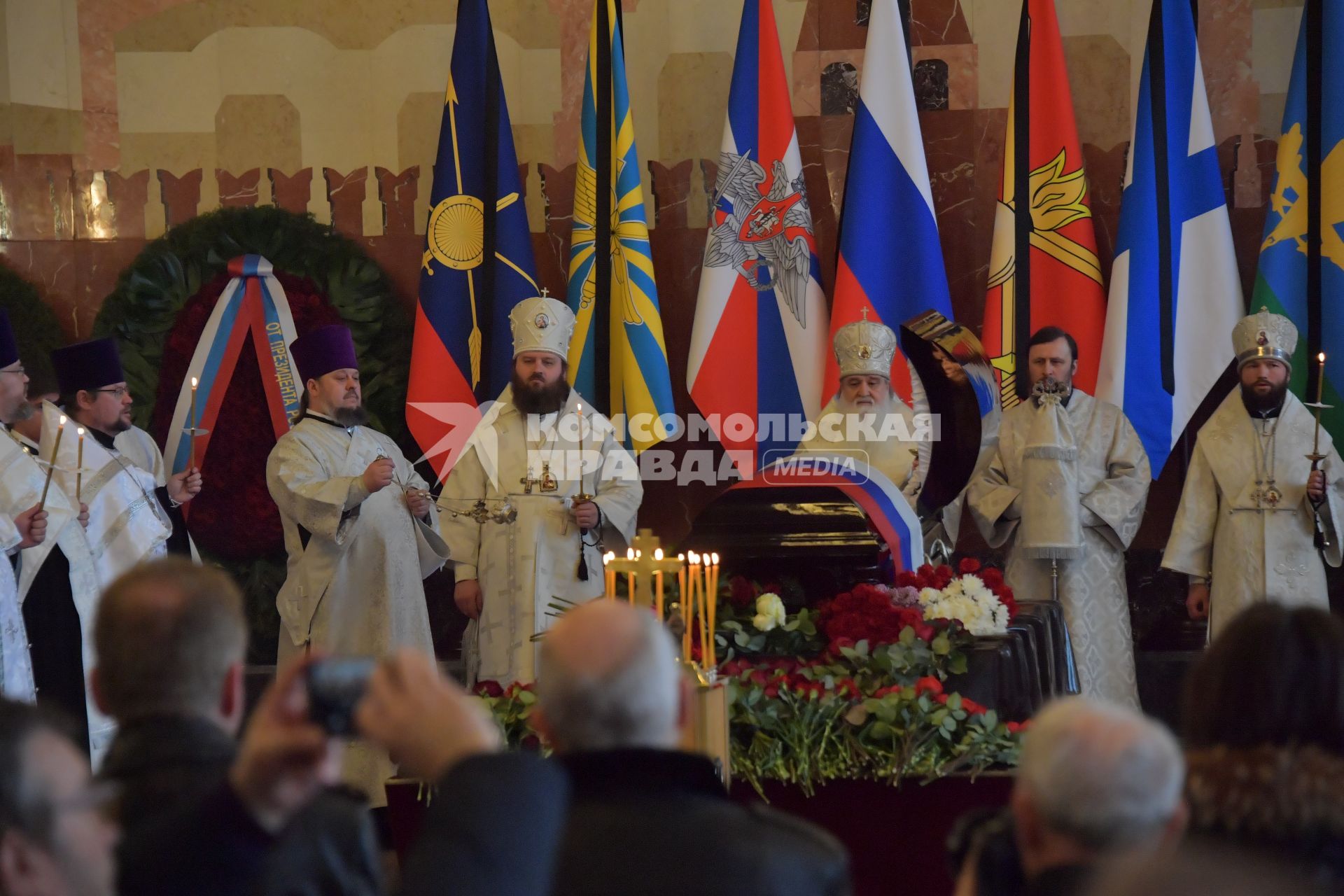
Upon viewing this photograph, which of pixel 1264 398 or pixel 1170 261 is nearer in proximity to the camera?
pixel 1264 398

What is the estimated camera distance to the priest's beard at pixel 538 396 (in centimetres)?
734

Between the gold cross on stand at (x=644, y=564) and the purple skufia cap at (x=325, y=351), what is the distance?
3894 mm

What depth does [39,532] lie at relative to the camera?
601 cm

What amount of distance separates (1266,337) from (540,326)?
3358 mm

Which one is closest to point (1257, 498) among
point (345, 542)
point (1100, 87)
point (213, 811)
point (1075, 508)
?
point (1075, 508)

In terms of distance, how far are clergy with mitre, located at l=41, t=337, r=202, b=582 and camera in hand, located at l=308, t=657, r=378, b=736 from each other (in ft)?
17.1

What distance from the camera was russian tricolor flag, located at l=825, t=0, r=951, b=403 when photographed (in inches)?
330

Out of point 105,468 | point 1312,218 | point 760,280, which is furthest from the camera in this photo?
point 760,280

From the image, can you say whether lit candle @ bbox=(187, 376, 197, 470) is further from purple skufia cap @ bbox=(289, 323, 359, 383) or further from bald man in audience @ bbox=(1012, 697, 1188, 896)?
bald man in audience @ bbox=(1012, 697, 1188, 896)

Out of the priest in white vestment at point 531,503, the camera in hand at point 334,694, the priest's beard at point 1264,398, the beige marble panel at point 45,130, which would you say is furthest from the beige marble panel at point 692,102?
the camera in hand at point 334,694

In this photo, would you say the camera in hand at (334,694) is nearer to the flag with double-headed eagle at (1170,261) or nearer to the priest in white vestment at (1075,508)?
the priest in white vestment at (1075,508)

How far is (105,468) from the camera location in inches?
272

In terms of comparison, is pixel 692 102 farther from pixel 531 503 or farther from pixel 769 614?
pixel 769 614

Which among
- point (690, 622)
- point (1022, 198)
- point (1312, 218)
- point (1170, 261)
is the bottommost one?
point (690, 622)
